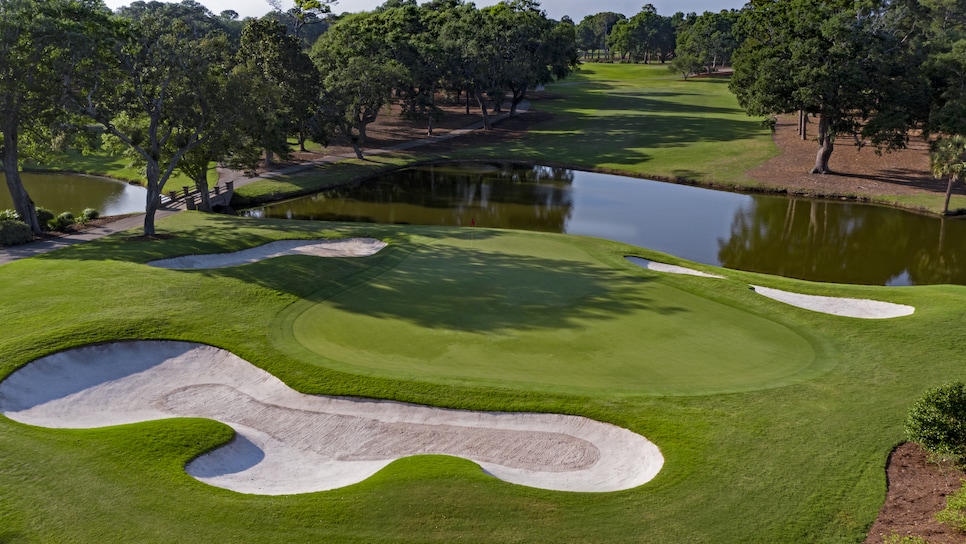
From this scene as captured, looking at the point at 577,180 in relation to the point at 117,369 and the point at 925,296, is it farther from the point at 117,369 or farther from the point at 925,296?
the point at 117,369

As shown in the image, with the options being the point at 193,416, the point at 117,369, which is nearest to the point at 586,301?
the point at 193,416

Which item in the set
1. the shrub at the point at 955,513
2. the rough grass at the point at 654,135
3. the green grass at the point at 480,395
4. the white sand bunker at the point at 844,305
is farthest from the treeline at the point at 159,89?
the shrub at the point at 955,513

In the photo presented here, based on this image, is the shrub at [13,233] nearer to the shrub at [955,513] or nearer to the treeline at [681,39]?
the shrub at [955,513]

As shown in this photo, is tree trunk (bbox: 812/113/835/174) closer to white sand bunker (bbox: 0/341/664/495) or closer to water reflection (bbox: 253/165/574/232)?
water reflection (bbox: 253/165/574/232)

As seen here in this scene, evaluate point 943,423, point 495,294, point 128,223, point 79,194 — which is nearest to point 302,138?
point 79,194

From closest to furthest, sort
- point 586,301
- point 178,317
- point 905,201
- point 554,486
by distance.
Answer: point 554,486 → point 178,317 → point 586,301 → point 905,201

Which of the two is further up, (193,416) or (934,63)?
(934,63)
